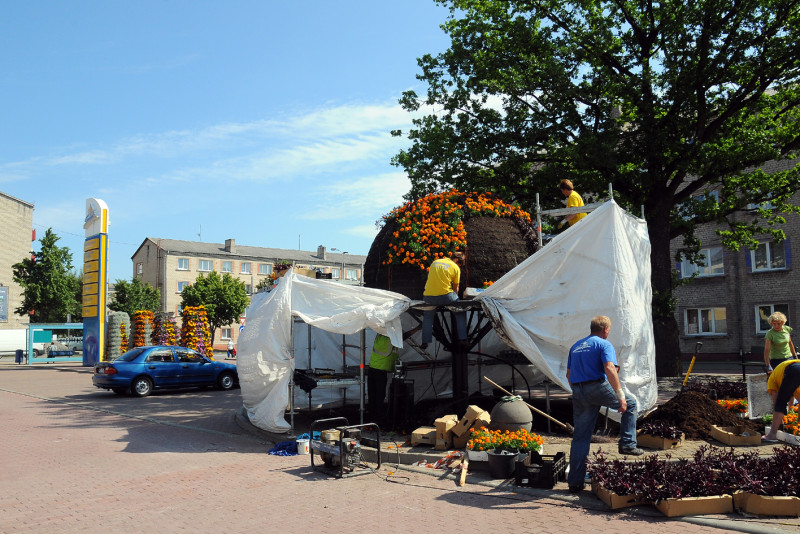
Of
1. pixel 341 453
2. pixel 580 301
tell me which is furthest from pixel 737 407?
pixel 341 453

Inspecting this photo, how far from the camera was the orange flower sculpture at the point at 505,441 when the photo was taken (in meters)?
7.77

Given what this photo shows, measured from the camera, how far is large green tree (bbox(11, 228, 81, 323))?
143 feet

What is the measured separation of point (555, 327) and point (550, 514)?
391cm

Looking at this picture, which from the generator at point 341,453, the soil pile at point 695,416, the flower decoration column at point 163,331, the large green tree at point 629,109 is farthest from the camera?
the flower decoration column at point 163,331

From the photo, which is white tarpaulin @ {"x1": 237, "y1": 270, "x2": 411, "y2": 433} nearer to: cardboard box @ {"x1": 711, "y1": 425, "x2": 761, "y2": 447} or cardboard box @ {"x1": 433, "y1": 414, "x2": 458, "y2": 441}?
cardboard box @ {"x1": 433, "y1": 414, "x2": 458, "y2": 441}

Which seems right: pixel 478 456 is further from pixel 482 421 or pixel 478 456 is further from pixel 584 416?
pixel 584 416

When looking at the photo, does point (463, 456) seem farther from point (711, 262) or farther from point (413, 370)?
point (711, 262)

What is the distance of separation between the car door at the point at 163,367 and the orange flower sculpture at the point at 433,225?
11.1 m

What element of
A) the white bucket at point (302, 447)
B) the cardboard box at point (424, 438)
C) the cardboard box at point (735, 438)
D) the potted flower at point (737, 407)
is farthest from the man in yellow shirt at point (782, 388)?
the white bucket at point (302, 447)

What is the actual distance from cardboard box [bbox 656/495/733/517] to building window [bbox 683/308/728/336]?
2973cm

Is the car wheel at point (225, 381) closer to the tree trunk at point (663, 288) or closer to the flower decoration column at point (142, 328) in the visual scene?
the flower decoration column at point (142, 328)

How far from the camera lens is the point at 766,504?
562 centimetres

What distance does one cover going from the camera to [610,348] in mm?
6879

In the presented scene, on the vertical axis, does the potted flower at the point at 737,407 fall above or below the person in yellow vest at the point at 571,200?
below
